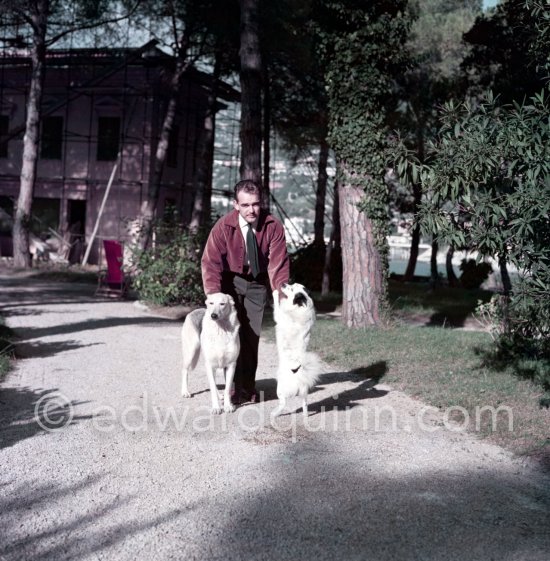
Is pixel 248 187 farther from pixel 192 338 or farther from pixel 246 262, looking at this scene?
pixel 192 338

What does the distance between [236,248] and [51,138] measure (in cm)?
2700

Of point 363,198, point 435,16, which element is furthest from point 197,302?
point 435,16

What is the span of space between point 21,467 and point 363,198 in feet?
26.2

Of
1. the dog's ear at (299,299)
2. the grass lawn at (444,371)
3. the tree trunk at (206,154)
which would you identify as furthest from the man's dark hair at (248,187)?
the tree trunk at (206,154)

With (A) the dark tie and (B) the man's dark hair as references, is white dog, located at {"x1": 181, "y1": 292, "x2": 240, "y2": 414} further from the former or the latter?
(B) the man's dark hair

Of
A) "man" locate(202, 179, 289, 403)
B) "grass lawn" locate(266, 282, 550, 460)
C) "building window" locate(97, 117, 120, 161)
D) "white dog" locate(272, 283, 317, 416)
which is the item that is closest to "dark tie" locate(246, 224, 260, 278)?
"man" locate(202, 179, 289, 403)

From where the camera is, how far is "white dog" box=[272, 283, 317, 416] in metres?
5.96

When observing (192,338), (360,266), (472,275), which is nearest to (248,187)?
(192,338)

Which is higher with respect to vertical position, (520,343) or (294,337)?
(294,337)

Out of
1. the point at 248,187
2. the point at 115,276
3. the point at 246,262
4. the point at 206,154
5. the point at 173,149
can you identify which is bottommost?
the point at 115,276

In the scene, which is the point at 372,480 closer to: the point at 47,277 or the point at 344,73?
the point at 344,73

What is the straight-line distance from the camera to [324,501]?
14.2 ft

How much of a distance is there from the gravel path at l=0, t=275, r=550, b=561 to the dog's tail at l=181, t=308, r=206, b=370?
38cm

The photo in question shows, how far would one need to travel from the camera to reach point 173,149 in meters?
31.4
